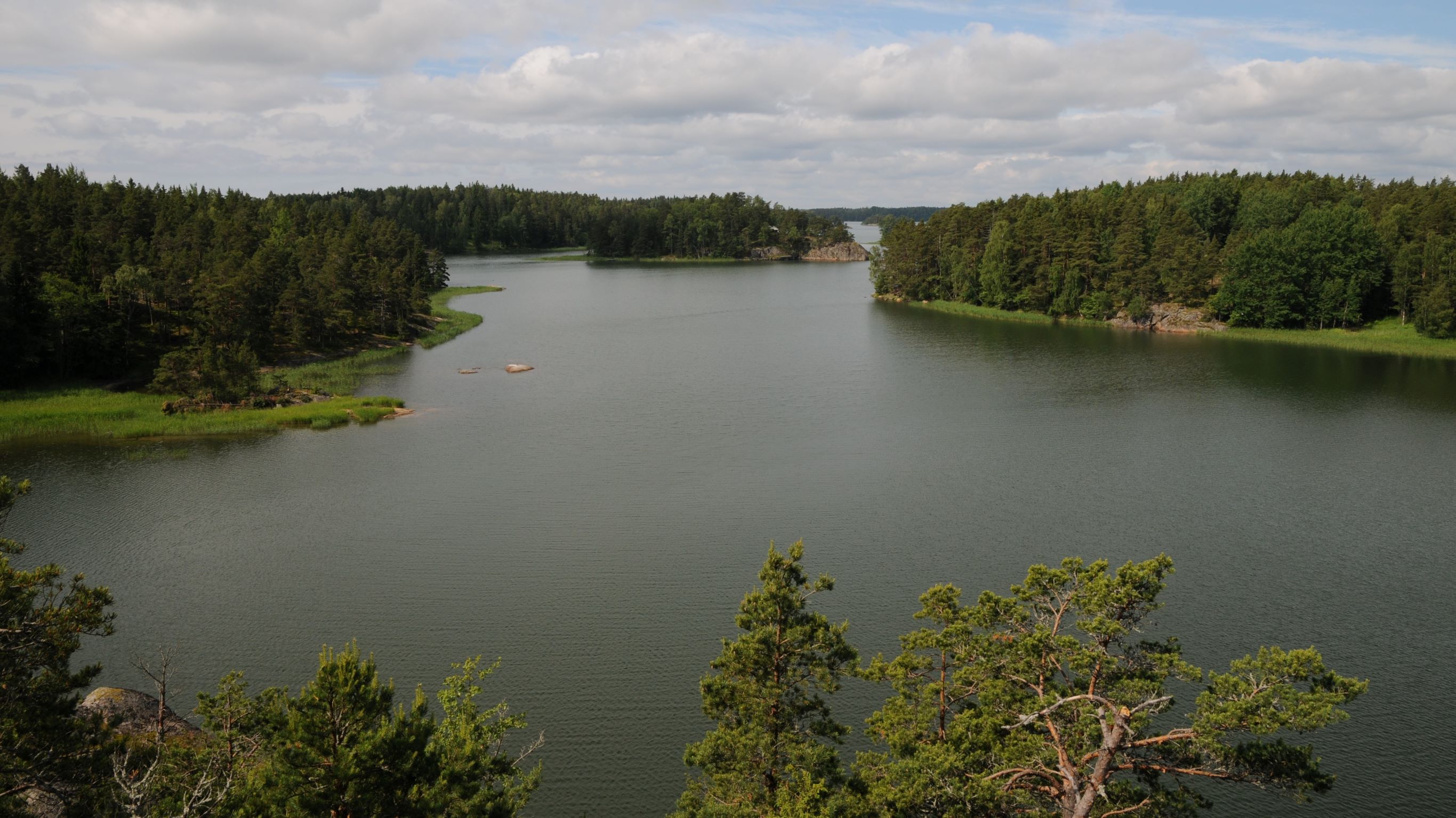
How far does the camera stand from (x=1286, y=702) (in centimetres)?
1145

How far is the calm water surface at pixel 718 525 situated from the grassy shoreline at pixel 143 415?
227 cm

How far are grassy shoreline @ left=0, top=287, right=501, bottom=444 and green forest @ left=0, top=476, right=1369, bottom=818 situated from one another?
118 ft

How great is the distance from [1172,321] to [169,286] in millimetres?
83476

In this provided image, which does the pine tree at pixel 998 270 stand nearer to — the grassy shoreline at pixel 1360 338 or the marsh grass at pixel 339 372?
the grassy shoreline at pixel 1360 338

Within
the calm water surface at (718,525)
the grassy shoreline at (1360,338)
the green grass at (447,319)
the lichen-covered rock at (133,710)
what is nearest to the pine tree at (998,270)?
the grassy shoreline at (1360,338)

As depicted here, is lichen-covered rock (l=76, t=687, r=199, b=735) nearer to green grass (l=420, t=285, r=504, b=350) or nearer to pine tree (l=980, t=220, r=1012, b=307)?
green grass (l=420, t=285, r=504, b=350)

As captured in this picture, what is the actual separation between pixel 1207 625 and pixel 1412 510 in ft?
51.0

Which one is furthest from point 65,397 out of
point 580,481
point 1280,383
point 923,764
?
point 1280,383

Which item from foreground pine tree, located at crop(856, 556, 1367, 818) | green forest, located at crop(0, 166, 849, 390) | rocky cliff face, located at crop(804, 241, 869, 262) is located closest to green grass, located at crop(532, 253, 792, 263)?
rocky cliff face, located at crop(804, 241, 869, 262)

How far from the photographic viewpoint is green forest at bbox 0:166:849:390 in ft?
172

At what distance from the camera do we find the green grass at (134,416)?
152 feet

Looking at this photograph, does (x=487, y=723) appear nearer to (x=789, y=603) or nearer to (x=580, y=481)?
(x=789, y=603)

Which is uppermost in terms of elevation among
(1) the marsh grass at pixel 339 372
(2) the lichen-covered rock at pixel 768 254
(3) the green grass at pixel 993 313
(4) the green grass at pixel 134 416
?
(2) the lichen-covered rock at pixel 768 254

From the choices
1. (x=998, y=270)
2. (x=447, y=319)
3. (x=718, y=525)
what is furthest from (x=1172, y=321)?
(x=447, y=319)
